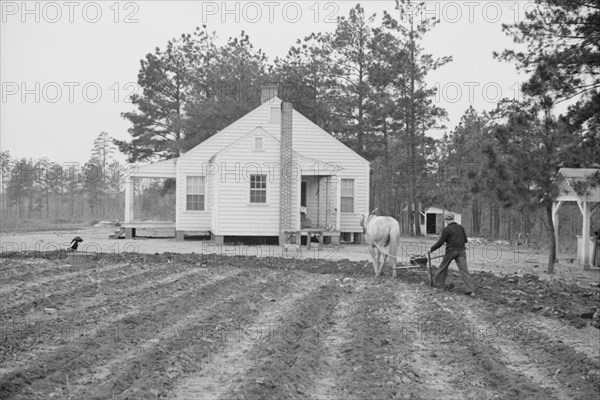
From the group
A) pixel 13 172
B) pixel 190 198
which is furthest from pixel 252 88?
pixel 13 172

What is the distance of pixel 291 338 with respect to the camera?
Answer: 8.67 metres

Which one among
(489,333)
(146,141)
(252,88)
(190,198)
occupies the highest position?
(252,88)

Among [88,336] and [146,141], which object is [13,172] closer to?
[146,141]

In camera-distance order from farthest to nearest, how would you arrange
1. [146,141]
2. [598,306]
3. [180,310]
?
[146,141]
[598,306]
[180,310]

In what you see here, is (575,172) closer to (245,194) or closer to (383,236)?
(383,236)

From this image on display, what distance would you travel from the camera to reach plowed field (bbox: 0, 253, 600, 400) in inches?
256

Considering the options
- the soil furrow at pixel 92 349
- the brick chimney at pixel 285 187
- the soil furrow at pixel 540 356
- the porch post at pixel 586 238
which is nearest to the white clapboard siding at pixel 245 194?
the brick chimney at pixel 285 187

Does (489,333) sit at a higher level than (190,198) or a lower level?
lower

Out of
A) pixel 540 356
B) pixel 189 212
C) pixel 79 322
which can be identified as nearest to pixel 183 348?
pixel 79 322

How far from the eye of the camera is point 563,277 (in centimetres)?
1723

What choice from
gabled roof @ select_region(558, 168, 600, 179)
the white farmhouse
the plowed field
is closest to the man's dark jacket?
the plowed field

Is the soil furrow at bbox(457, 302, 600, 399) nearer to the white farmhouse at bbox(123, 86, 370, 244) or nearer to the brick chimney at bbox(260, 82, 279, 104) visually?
the white farmhouse at bbox(123, 86, 370, 244)

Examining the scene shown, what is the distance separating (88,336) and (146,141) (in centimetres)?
4038

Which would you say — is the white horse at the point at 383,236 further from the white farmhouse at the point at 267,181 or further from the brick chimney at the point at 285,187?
the brick chimney at the point at 285,187
